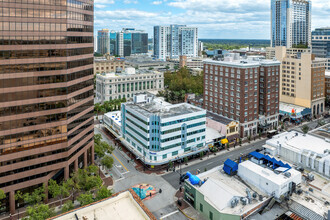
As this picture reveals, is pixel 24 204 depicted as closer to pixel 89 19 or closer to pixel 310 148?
pixel 89 19

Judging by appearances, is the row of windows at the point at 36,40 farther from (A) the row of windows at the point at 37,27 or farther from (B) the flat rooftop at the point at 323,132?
(B) the flat rooftop at the point at 323,132

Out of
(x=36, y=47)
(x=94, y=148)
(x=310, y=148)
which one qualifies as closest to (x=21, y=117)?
(x=36, y=47)

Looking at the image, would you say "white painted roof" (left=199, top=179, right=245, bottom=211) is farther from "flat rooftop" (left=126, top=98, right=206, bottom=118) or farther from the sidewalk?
"flat rooftop" (left=126, top=98, right=206, bottom=118)

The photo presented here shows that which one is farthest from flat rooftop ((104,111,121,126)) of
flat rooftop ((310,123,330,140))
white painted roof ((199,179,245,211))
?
flat rooftop ((310,123,330,140))

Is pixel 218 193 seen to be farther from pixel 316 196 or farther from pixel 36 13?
pixel 36 13

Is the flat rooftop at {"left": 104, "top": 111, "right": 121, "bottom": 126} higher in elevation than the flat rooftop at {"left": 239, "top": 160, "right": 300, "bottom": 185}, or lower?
higher

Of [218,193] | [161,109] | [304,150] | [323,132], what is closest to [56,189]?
[218,193]

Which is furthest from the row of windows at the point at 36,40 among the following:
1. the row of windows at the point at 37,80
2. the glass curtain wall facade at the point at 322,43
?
the glass curtain wall facade at the point at 322,43
